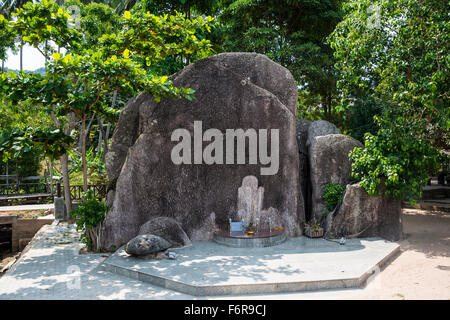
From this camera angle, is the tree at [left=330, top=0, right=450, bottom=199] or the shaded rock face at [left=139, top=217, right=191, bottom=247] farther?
the shaded rock face at [left=139, top=217, right=191, bottom=247]

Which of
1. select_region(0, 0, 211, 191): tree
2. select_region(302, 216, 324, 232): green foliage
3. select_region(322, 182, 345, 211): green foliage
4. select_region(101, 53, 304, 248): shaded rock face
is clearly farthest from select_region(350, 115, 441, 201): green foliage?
select_region(0, 0, 211, 191): tree

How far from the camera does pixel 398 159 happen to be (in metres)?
9.95

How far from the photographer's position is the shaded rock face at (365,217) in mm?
10562

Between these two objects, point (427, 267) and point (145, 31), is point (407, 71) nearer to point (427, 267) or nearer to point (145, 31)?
point (427, 267)

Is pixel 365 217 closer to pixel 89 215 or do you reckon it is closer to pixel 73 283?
pixel 89 215

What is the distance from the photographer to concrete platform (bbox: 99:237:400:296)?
6930mm

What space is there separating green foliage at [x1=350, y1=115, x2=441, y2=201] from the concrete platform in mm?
1655

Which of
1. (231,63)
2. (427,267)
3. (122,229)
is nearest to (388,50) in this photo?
(231,63)

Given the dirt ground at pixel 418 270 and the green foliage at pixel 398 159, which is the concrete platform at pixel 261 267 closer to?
the dirt ground at pixel 418 270

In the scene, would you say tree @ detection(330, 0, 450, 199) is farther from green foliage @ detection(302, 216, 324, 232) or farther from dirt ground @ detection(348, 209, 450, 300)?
green foliage @ detection(302, 216, 324, 232)

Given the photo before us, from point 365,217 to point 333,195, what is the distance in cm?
112

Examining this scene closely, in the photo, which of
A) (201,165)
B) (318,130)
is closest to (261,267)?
(201,165)
